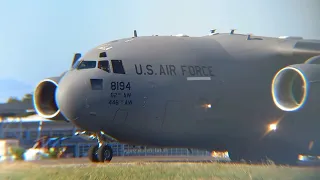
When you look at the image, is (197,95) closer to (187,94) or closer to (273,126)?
(187,94)

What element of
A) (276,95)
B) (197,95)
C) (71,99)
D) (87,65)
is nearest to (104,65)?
(87,65)

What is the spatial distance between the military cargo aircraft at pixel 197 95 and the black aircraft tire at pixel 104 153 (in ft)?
0.10

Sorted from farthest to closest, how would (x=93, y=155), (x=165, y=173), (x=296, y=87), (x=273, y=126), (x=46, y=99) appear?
(x=46, y=99) < (x=273, y=126) < (x=296, y=87) < (x=93, y=155) < (x=165, y=173)

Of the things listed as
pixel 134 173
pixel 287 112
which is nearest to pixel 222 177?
pixel 134 173

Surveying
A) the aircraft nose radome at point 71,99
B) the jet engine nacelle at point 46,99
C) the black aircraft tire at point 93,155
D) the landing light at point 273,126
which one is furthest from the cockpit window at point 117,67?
the landing light at point 273,126

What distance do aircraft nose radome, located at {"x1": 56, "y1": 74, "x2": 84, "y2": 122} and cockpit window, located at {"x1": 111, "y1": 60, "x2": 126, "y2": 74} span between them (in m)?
1.07

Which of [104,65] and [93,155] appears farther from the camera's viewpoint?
[93,155]

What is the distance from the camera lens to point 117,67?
17.7 metres

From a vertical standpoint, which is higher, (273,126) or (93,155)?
(273,126)

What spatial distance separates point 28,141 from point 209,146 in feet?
28.9

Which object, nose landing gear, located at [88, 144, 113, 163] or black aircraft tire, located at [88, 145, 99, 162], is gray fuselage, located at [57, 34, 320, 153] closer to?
nose landing gear, located at [88, 144, 113, 163]

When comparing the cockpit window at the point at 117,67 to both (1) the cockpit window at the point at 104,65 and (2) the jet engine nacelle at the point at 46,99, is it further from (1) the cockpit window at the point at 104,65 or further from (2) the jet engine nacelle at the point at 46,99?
(2) the jet engine nacelle at the point at 46,99

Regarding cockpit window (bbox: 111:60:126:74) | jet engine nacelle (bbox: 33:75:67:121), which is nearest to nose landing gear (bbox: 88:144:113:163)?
cockpit window (bbox: 111:60:126:74)

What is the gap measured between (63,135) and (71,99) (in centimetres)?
1054
